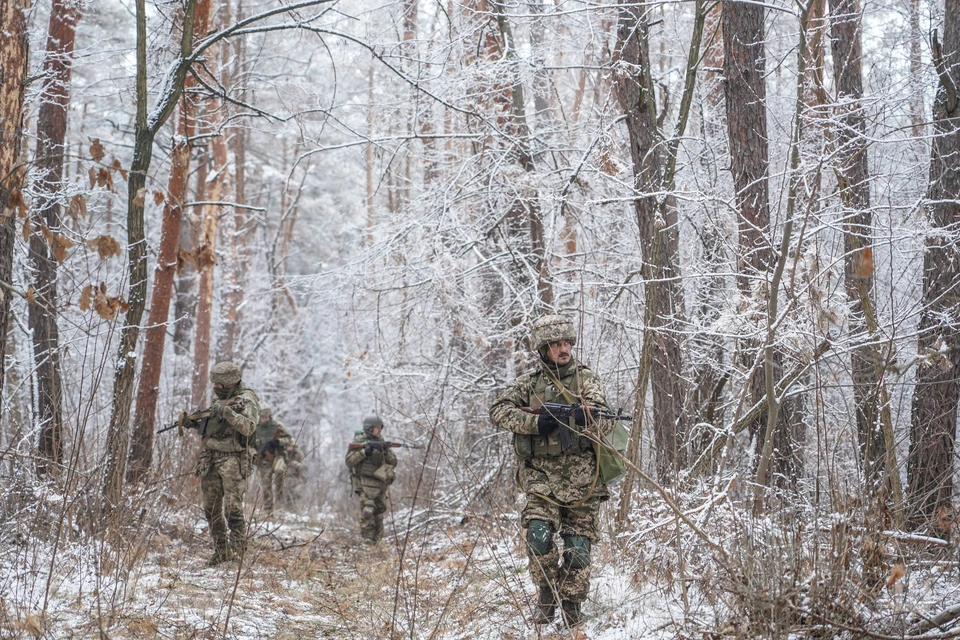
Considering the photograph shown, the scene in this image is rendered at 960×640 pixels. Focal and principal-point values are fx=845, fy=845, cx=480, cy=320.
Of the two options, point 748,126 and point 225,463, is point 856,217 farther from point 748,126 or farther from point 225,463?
point 225,463

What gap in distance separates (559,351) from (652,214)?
9.10 ft

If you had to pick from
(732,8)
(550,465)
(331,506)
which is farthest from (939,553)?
(331,506)

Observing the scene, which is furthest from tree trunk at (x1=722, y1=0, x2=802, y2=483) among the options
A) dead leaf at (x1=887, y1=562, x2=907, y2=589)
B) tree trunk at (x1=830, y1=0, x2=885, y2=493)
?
dead leaf at (x1=887, y1=562, x2=907, y2=589)

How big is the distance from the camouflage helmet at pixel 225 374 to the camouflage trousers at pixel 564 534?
11.0ft

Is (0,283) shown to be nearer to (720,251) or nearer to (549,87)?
(720,251)

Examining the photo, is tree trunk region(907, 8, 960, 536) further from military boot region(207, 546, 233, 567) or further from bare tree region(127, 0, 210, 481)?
bare tree region(127, 0, 210, 481)

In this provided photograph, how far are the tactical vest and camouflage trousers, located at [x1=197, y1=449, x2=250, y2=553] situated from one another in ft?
10.9

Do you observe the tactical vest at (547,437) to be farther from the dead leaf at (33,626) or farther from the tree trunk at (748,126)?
the dead leaf at (33,626)

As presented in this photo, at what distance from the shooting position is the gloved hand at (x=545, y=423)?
472 cm

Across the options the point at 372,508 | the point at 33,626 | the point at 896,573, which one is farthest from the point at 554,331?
the point at 372,508

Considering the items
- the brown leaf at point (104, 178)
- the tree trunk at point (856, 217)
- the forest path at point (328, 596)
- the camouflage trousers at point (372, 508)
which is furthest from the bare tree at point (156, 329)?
the tree trunk at point (856, 217)

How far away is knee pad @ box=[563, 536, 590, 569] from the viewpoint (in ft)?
15.4

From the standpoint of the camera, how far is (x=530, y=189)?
9.31 metres

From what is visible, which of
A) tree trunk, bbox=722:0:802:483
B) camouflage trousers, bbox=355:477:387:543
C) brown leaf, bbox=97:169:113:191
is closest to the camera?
brown leaf, bbox=97:169:113:191
